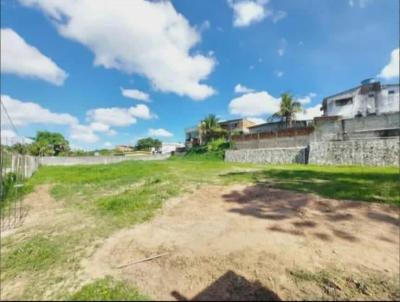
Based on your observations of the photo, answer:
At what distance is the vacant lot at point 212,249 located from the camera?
2609 millimetres

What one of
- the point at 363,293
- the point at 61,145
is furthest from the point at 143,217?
the point at 61,145

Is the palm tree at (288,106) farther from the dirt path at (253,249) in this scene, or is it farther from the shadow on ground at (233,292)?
the shadow on ground at (233,292)

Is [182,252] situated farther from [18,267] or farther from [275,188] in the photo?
[275,188]

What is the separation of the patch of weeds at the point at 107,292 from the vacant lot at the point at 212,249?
1 cm

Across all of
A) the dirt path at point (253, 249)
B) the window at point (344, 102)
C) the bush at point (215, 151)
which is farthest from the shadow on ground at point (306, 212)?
the window at point (344, 102)

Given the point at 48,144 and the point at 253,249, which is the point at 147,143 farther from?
the point at 253,249

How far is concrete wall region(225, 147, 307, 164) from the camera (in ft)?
63.3

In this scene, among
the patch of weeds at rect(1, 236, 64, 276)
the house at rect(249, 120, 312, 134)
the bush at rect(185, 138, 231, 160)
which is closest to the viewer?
the patch of weeds at rect(1, 236, 64, 276)

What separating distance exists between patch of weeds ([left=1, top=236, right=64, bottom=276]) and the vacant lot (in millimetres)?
16

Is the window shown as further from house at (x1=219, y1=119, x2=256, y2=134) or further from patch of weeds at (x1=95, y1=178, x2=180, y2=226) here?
patch of weeds at (x1=95, y1=178, x2=180, y2=226)

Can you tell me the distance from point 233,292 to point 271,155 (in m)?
19.8

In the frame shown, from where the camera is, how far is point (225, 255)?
10.8 feet

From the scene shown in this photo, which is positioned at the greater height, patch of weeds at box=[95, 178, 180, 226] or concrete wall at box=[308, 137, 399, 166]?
concrete wall at box=[308, 137, 399, 166]

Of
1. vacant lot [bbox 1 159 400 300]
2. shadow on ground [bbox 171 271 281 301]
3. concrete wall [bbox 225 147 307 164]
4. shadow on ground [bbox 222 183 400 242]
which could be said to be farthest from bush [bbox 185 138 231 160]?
shadow on ground [bbox 171 271 281 301]
